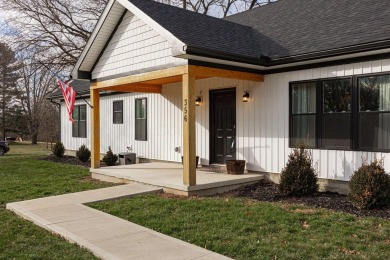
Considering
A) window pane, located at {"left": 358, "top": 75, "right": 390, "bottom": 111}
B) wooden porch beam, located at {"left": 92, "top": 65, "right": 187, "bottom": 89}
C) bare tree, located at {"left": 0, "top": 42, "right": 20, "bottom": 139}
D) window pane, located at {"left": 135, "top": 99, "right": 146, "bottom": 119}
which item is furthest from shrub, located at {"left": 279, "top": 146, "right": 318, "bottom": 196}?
bare tree, located at {"left": 0, "top": 42, "right": 20, "bottom": 139}

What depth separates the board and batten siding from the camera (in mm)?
8234

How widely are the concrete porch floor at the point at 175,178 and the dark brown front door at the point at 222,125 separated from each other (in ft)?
2.65

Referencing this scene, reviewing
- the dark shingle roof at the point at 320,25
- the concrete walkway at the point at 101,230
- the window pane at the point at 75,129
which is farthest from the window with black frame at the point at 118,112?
the concrete walkway at the point at 101,230

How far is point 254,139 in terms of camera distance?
930 centimetres

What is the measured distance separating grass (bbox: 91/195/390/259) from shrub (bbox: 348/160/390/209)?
662mm

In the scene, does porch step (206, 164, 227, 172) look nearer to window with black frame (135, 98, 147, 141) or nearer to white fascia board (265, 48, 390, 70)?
white fascia board (265, 48, 390, 70)

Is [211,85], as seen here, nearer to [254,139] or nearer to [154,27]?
[254,139]

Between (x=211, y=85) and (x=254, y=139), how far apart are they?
Result: 2202 millimetres

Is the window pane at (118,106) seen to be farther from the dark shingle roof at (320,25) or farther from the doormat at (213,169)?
the dark shingle roof at (320,25)

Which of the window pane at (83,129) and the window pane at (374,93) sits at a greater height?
the window pane at (374,93)

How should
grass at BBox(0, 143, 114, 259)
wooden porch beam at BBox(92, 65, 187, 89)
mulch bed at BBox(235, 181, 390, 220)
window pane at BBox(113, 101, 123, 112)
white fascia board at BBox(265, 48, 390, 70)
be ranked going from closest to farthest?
grass at BBox(0, 143, 114, 259), mulch bed at BBox(235, 181, 390, 220), white fascia board at BBox(265, 48, 390, 70), wooden porch beam at BBox(92, 65, 187, 89), window pane at BBox(113, 101, 123, 112)

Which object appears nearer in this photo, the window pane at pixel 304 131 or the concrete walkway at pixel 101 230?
the concrete walkway at pixel 101 230

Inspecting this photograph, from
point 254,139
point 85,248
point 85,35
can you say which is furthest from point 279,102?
point 85,35

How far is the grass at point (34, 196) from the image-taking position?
4383 mm
